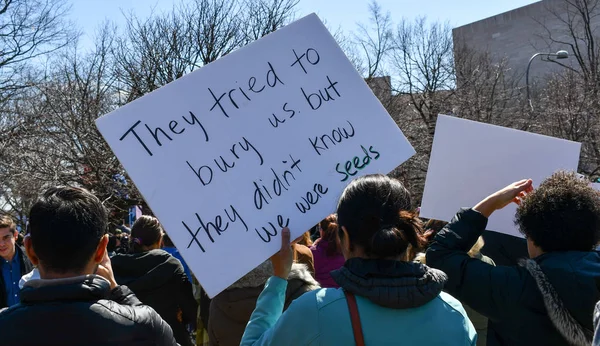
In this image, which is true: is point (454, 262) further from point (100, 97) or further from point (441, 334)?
point (100, 97)

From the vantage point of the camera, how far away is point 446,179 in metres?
2.64

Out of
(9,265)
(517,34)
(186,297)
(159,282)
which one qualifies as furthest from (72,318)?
(517,34)

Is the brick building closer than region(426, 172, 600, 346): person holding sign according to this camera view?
No

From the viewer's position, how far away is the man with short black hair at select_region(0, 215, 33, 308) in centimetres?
446

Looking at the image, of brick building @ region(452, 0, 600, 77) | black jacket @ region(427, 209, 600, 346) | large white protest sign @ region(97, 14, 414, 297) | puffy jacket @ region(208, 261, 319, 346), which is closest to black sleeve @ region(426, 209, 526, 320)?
black jacket @ region(427, 209, 600, 346)

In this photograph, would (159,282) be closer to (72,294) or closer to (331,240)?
(331,240)

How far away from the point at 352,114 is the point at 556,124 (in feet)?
47.9

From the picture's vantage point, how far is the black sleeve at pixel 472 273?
205 cm

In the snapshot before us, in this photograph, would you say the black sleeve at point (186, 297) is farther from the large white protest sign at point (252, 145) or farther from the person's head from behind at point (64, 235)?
the person's head from behind at point (64, 235)

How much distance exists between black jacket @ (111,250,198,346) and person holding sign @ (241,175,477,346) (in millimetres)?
2401

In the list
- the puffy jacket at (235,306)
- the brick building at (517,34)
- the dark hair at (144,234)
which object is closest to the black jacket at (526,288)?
the puffy jacket at (235,306)

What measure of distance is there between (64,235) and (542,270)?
1548mm

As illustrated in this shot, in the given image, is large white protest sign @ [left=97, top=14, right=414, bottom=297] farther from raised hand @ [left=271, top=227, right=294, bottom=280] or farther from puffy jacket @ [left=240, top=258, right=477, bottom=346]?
puffy jacket @ [left=240, top=258, right=477, bottom=346]

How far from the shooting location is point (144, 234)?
431cm
